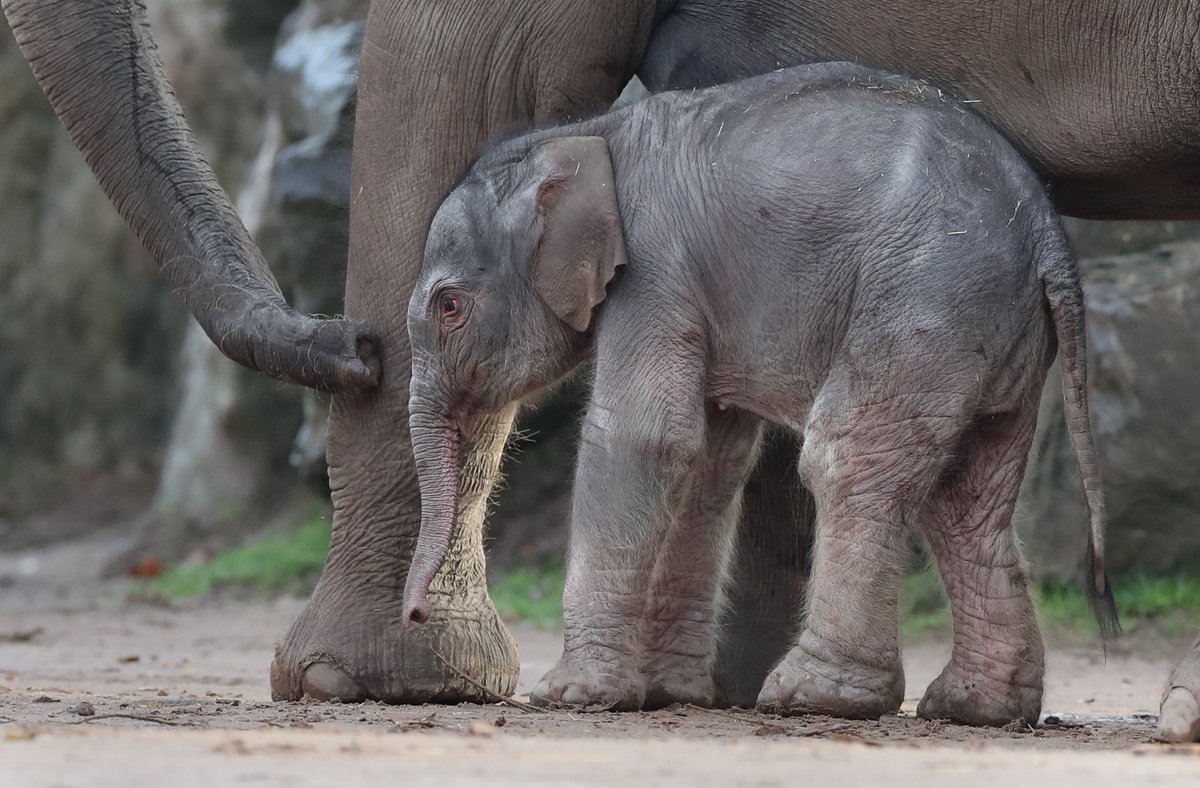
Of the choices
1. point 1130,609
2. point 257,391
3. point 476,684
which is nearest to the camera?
point 476,684

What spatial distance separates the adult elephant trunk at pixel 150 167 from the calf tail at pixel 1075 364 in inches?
59.9

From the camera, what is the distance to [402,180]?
4434 millimetres

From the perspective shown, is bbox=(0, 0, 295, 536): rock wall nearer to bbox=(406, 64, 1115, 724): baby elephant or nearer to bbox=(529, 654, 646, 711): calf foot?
bbox=(406, 64, 1115, 724): baby elephant

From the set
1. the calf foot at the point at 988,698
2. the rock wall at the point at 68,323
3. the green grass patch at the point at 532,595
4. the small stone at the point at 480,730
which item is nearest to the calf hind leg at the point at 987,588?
the calf foot at the point at 988,698

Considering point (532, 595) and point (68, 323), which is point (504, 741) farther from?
point (68, 323)

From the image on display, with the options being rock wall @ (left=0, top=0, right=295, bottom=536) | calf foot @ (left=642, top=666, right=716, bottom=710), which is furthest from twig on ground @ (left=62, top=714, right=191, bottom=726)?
rock wall @ (left=0, top=0, right=295, bottom=536)

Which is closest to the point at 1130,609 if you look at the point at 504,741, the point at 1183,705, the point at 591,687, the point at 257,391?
the point at 591,687

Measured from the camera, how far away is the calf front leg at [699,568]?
13.9 ft

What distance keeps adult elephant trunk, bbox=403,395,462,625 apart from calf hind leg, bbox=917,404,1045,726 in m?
1.05

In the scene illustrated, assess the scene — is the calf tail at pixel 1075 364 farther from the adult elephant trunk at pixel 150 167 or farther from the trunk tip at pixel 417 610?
the adult elephant trunk at pixel 150 167

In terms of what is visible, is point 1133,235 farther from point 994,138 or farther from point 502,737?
point 502,737

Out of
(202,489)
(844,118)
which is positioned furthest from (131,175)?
(202,489)

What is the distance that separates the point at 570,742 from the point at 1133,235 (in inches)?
195

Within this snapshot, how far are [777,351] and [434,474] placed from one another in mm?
847
